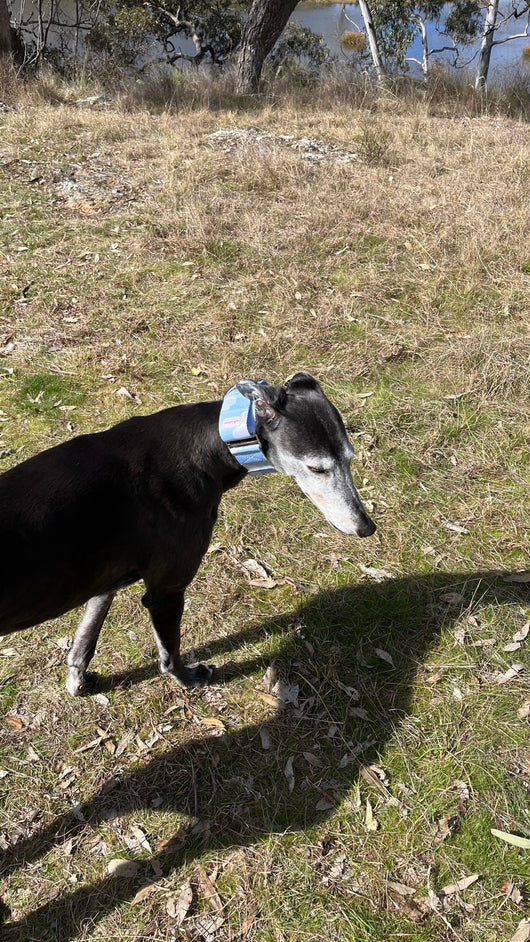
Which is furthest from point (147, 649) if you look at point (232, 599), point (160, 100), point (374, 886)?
point (160, 100)

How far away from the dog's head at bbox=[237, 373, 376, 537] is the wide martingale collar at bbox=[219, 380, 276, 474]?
0.16 feet

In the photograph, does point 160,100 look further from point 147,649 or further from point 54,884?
point 54,884

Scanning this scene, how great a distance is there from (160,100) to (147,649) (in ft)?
39.2

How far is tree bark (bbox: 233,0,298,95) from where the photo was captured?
13.2 metres

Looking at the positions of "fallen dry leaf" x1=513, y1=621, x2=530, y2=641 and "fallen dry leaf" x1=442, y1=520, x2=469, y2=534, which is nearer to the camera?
"fallen dry leaf" x1=513, y1=621, x2=530, y2=641

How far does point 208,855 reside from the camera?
10.3 ft

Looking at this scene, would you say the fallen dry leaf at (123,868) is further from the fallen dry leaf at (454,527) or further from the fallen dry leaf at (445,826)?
the fallen dry leaf at (454,527)

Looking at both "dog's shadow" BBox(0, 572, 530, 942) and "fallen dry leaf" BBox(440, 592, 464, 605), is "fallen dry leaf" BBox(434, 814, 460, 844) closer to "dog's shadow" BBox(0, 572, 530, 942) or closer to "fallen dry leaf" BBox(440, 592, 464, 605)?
"dog's shadow" BBox(0, 572, 530, 942)

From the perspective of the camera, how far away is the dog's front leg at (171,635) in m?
3.26

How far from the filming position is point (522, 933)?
281 centimetres

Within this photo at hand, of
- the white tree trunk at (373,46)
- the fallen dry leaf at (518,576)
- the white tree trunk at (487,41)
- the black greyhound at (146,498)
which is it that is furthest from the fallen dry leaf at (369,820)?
the white tree trunk at (487,41)

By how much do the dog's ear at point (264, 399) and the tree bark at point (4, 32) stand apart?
1379cm

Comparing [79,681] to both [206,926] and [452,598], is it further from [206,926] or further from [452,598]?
[452,598]

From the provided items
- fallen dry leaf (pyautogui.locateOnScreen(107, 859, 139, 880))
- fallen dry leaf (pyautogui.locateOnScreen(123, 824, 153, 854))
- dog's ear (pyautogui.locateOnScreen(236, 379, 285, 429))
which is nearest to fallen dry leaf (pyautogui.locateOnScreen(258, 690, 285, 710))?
fallen dry leaf (pyautogui.locateOnScreen(123, 824, 153, 854))
